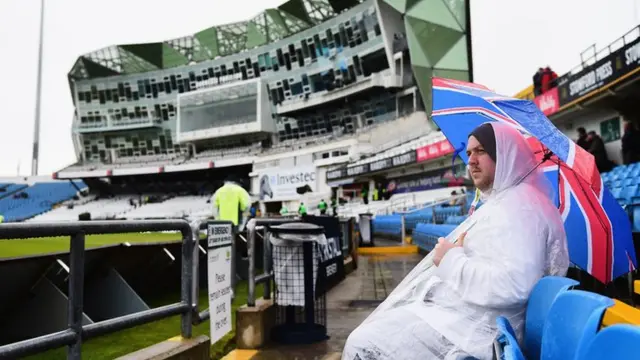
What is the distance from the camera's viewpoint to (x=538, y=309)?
1802 millimetres

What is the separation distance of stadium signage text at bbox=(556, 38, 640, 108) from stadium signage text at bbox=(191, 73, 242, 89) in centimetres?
4801

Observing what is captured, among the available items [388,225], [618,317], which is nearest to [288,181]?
[388,225]

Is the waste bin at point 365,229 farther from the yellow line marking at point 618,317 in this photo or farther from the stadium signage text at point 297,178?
the stadium signage text at point 297,178

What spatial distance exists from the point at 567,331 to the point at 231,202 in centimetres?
698

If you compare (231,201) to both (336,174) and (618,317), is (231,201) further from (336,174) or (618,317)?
(336,174)

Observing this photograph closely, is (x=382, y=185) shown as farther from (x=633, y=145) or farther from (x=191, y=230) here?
(x=191, y=230)


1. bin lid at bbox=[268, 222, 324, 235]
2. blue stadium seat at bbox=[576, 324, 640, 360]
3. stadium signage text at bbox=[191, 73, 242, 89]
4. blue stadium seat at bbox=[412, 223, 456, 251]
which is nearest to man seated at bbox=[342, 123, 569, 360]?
blue stadium seat at bbox=[576, 324, 640, 360]

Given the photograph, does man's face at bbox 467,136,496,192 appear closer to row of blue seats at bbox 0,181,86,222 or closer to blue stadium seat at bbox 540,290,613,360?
blue stadium seat at bbox 540,290,613,360

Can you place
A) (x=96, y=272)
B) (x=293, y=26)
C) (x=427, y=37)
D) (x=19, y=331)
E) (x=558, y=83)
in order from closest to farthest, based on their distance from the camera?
(x=19, y=331) < (x=96, y=272) < (x=558, y=83) < (x=427, y=37) < (x=293, y=26)

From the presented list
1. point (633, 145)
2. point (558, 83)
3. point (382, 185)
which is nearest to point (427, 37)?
point (382, 185)

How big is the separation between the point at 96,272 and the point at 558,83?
14.2 metres

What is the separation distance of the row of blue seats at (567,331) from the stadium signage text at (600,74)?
1071 cm

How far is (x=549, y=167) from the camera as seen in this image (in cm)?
306

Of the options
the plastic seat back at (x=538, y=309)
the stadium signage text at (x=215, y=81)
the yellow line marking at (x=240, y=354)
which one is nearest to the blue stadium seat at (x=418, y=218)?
the yellow line marking at (x=240, y=354)
